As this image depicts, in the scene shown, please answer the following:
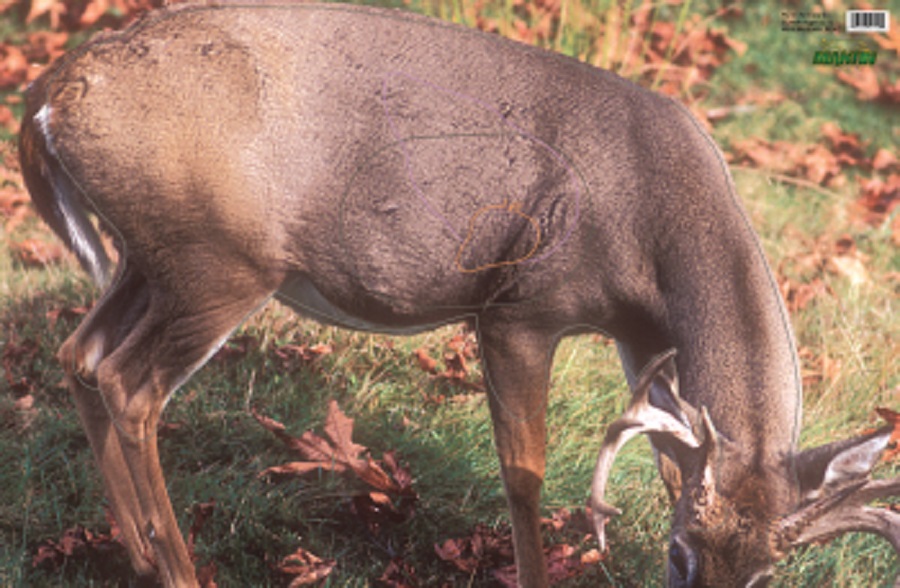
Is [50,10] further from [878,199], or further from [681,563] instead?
[681,563]

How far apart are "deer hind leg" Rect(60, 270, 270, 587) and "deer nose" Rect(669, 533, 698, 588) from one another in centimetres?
119

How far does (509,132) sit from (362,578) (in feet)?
4.21

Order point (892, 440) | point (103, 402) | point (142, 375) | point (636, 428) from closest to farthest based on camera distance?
point (636, 428)
point (142, 375)
point (103, 402)
point (892, 440)

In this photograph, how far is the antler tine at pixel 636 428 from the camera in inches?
85.6

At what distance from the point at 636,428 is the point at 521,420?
2.00ft

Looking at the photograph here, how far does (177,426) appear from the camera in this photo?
341 centimetres

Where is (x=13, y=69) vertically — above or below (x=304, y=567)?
above

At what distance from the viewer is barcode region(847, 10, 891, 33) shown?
3.88 meters

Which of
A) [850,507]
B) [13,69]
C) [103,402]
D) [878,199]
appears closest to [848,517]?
[850,507]

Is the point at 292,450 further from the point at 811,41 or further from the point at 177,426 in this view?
the point at 811,41

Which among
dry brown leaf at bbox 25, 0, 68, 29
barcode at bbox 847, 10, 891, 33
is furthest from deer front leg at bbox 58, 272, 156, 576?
dry brown leaf at bbox 25, 0, 68, 29

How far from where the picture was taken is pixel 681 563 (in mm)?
2387

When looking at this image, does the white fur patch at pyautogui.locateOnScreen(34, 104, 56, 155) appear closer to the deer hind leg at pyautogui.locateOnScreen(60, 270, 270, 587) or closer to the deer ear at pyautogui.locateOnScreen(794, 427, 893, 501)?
the deer hind leg at pyautogui.locateOnScreen(60, 270, 270, 587)

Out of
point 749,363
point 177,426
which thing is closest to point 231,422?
point 177,426
